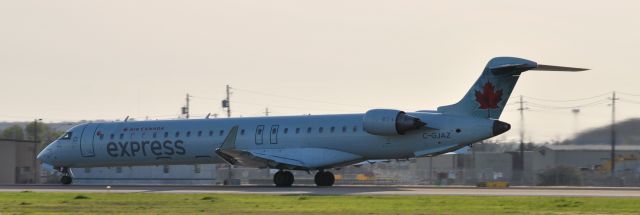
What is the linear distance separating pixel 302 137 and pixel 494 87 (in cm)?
824

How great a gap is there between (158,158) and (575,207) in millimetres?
25287

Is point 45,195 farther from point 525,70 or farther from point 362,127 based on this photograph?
point 525,70

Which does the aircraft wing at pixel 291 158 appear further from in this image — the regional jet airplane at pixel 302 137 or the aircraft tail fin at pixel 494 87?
the aircraft tail fin at pixel 494 87

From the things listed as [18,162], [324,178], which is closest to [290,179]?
[324,178]

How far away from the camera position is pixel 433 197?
35.3 m

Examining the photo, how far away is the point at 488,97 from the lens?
42875 mm

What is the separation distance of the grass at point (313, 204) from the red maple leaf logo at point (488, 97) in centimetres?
858

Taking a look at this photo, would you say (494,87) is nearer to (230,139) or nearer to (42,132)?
(230,139)

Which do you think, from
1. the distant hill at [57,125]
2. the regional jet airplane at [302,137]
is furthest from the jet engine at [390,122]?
the distant hill at [57,125]

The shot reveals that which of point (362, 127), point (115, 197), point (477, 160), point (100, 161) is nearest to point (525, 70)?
point (362, 127)

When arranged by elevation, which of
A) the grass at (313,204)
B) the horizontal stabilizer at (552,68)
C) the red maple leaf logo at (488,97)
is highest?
the horizontal stabilizer at (552,68)

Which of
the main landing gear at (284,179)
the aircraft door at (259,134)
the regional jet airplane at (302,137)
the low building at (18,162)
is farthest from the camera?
the low building at (18,162)

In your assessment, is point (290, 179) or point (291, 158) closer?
point (291, 158)

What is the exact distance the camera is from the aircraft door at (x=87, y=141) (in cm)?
→ 5291
